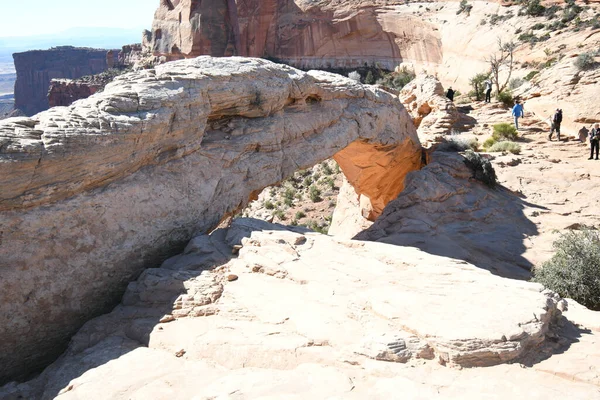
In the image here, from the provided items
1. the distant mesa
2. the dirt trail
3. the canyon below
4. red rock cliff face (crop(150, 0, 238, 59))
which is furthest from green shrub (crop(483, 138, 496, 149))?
the distant mesa

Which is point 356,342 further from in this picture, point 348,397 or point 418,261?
point 418,261

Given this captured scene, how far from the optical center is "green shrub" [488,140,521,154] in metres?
15.4

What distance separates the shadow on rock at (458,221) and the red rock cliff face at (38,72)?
9677 cm

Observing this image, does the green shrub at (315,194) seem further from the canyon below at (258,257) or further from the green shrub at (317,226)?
the canyon below at (258,257)

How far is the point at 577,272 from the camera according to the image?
7.88 metres

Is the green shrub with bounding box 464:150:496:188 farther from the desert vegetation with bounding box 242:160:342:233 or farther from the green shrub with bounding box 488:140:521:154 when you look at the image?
the desert vegetation with bounding box 242:160:342:233

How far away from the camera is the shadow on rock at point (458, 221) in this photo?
412 inches

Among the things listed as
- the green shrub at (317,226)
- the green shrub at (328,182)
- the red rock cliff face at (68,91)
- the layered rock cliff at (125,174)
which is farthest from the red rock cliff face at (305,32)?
the layered rock cliff at (125,174)

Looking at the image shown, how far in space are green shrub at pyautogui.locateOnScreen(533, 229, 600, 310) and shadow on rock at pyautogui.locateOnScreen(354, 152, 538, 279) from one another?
59.4 inches

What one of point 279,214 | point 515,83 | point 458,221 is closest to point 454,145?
point 458,221

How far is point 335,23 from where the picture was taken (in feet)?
161

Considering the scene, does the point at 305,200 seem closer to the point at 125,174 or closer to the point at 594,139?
the point at 594,139

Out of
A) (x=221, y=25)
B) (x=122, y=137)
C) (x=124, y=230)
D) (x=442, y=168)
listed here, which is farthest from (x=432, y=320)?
(x=221, y=25)

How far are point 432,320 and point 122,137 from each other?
4.94 meters
